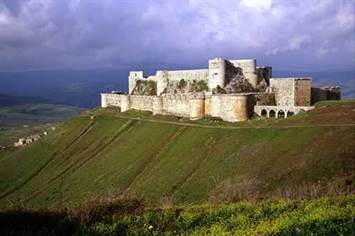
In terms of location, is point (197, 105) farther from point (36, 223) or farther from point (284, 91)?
point (36, 223)

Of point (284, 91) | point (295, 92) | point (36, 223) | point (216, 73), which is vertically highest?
point (216, 73)

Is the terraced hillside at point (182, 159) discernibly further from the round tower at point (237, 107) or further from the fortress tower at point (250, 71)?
the fortress tower at point (250, 71)

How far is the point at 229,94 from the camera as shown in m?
73.9

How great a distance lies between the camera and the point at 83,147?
83.0 meters

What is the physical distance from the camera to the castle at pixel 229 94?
72.8 m

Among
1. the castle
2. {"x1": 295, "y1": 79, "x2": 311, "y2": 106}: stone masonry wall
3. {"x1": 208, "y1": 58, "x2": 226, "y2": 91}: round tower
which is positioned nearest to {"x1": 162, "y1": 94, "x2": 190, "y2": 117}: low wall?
the castle

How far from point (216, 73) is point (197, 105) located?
6556 millimetres

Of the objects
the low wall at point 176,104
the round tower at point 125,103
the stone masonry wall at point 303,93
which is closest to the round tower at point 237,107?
the stone masonry wall at point 303,93

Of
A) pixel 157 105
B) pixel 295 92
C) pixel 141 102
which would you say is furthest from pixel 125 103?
pixel 295 92

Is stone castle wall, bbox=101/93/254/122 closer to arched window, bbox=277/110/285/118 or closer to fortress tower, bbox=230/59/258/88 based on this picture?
arched window, bbox=277/110/285/118

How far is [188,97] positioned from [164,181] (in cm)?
2331

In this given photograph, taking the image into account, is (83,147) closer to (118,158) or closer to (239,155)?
(118,158)

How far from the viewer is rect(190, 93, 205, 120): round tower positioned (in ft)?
252

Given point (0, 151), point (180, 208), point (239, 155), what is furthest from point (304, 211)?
point (0, 151)
